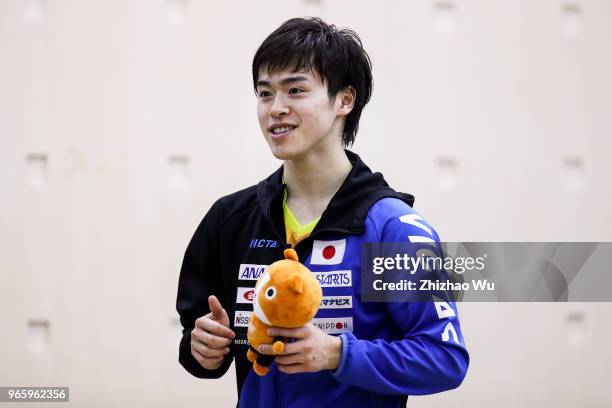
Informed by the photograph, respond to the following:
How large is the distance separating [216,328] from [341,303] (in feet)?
0.66

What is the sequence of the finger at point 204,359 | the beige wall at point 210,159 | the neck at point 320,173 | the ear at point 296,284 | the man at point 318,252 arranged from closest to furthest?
the ear at point 296,284, the man at point 318,252, the finger at point 204,359, the neck at point 320,173, the beige wall at point 210,159

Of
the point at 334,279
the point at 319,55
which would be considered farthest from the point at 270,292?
the point at 319,55

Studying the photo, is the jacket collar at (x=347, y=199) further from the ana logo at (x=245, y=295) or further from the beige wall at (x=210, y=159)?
the beige wall at (x=210, y=159)

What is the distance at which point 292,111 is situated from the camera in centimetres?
121

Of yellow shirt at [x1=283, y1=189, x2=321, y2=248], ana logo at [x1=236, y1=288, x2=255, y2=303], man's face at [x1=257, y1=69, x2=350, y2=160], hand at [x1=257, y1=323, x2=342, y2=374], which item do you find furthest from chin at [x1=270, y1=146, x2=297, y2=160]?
hand at [x1=257, y1=323, x2=342, y2=374]

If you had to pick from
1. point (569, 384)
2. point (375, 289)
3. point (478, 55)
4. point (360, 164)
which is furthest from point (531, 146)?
point (375, 289)

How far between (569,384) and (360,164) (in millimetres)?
1770

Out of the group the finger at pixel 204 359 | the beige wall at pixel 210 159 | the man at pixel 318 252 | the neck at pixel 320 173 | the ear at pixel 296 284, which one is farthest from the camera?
the beige wall at pixel 210 159

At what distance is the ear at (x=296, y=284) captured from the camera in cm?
96

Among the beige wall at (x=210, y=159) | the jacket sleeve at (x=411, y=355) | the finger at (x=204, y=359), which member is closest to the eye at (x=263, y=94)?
the jacket sleeve at (x=411, y=355)

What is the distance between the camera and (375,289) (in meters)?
1.13

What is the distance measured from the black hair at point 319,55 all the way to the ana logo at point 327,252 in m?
0.26

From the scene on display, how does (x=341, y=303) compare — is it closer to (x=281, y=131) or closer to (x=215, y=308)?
(x=215, y=308)

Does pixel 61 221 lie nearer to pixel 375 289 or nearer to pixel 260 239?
pixel 260 239
